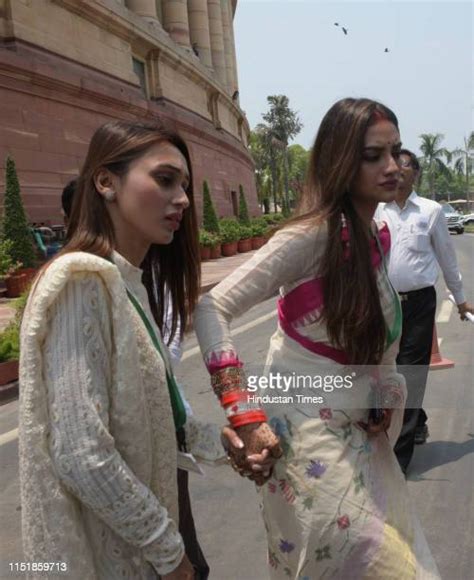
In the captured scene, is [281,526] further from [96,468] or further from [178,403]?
[96,468]

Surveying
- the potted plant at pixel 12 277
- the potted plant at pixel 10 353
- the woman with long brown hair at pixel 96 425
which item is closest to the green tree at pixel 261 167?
the potted plant at pixel 12 277

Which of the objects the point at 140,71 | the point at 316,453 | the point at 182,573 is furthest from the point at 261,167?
the point at 182,573

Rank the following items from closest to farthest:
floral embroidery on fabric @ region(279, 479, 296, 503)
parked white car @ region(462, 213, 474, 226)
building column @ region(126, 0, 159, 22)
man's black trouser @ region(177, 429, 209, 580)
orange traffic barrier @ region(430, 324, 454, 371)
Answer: floral embroidery on fabric @ region(279, 479, 296, 503) → man's black trouser @ region(177, 429, 209, 580) → orange traffic barrier @ region(430, 324, 454, 371) → building column @ region(126, 0, 159, 22) → parked white car @ region(462, 213, 474, 226)

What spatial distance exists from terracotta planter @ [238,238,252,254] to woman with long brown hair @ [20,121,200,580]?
2139 centimetres

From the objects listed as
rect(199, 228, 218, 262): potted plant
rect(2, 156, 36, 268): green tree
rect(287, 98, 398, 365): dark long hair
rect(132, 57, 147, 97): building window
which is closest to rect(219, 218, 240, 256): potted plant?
rect(199, 228, 218, 262): potted plant

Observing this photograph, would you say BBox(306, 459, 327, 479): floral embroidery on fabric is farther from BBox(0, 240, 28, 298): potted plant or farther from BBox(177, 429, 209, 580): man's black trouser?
BBox(0, 240, 28, 298): potted plant

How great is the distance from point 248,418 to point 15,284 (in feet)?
35.7

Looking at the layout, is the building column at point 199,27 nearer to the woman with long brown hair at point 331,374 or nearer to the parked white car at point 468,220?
the parked white car at point 468,220

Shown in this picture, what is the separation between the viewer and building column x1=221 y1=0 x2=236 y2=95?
113 ft

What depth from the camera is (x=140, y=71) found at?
21.1 metres

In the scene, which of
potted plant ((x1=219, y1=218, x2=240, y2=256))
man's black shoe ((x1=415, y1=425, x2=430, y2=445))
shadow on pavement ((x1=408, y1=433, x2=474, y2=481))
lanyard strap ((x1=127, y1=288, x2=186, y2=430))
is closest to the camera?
lanyard strap ((x1=127, y1=288, x2=186, y2=430))

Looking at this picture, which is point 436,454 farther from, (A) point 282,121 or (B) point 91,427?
(A) point 282,121

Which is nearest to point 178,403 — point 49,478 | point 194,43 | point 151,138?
point 49,478

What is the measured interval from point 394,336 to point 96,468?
0.97 meters
